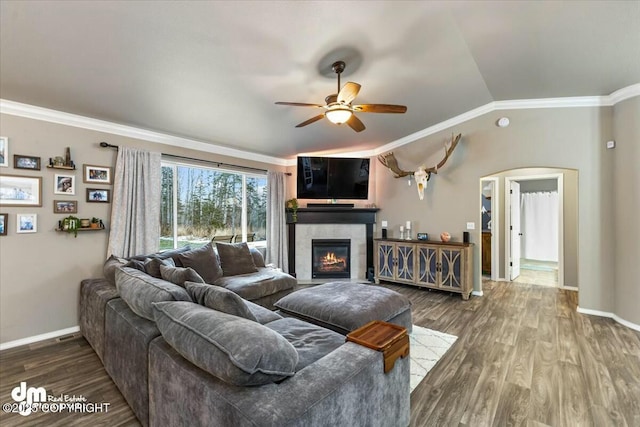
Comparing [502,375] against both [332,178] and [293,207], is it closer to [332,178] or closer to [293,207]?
[332,178]

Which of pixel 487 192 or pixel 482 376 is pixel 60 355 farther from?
pixel 487 192

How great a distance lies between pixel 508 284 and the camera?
5375 millimetres

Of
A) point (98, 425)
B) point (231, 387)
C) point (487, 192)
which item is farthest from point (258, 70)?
point (487, 192)

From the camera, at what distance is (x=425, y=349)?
111 inches

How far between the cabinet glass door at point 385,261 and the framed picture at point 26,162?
496 cm

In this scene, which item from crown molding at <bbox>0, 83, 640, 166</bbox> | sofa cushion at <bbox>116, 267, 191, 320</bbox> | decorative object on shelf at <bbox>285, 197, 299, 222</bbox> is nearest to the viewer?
sofa cushion at <bbox>116, 267, 191, 320</bbox>

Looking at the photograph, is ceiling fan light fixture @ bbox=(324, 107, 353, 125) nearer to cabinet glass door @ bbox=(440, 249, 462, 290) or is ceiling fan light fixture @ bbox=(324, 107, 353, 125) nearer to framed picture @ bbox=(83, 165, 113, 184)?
framed picture @ bbox=(83, 165, 113, 184)

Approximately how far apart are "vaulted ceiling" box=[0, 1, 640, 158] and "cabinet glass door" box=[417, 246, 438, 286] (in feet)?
8.03

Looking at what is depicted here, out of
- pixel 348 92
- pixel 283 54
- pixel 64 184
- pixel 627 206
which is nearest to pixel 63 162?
pixel 64 184

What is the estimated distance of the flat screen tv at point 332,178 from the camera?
17.8 ft

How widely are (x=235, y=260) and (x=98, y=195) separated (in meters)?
1.85

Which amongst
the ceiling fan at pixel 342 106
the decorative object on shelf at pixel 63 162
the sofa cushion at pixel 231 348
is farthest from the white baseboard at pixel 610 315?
the decorative object on shelf at pixel 63 162

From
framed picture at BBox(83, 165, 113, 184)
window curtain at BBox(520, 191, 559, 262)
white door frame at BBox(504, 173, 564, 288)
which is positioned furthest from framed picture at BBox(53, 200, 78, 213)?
window curtain at BBox(520, 191, 559, 262)

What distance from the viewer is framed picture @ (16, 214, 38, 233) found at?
117 inches
